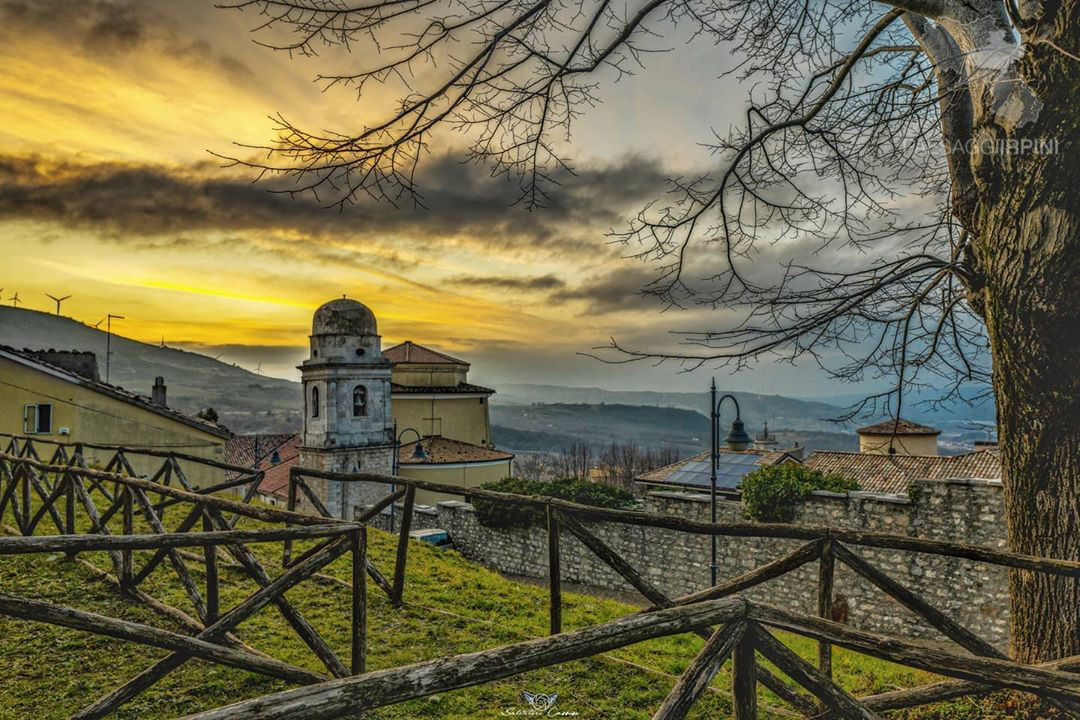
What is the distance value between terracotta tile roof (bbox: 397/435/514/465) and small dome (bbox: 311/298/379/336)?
672 cm

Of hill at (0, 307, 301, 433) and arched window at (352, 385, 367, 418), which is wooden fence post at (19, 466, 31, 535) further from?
hill at (0, 307, 301, 433)

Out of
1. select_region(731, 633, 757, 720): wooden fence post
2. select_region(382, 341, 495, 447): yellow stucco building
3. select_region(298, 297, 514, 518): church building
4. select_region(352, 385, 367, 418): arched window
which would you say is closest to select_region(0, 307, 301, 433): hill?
select_region(382, 341, 495, 447): yellow stucco building

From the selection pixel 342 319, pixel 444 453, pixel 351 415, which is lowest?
pixel 444 453

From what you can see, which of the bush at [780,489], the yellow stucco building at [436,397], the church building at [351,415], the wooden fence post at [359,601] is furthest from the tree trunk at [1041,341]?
the yellow stucco building at [436,397]

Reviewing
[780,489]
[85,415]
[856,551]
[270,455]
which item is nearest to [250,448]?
[270,455]

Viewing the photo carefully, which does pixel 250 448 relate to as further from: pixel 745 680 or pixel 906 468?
pixel 745 680

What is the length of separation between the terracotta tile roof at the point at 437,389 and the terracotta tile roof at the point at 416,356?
5.23ft

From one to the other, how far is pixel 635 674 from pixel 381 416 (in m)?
22.9

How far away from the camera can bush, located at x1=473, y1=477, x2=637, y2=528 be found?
47.1 feet

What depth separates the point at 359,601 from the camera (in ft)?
13.3

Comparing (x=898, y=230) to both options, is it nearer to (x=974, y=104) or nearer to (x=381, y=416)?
(x=974, y=104)

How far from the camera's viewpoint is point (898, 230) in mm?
5668

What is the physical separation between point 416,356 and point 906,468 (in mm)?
26267

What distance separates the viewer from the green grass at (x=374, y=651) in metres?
4.07
